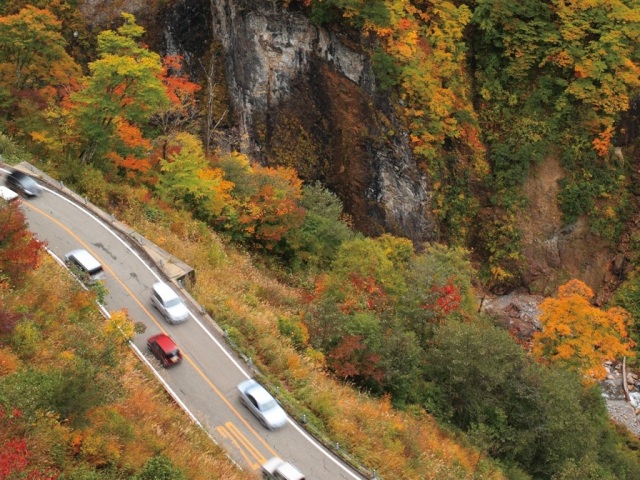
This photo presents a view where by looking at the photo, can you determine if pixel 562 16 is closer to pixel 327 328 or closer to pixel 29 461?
pixel 327 328

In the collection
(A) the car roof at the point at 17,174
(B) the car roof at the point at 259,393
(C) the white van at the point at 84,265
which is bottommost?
(B) the car roof at the point at 259,393

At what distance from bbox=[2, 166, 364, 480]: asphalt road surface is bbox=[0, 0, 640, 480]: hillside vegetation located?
107 cm

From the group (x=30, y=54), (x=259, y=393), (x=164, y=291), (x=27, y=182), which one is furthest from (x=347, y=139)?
(x=259, y=393)

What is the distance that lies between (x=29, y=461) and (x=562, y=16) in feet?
126

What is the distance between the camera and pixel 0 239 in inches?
603

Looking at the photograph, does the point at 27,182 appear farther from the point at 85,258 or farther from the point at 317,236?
the point at 317,236

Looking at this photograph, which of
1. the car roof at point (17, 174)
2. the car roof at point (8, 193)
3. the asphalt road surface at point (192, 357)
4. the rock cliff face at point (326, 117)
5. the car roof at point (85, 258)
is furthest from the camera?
the rock cliff face at point (326, 117)

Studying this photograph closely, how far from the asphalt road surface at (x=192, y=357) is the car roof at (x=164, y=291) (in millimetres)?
735

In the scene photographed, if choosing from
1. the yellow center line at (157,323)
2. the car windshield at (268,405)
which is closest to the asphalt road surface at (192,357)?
the yellow center line at (157,323)

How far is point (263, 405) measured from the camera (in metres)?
17.6

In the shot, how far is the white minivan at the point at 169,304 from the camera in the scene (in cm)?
2058

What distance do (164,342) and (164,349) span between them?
31 cm

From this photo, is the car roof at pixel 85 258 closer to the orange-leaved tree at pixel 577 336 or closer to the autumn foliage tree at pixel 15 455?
the autumn foliage tree at pixel 15 455

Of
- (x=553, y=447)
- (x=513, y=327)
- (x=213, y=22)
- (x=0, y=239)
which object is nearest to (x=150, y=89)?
(x=0, y=239)
